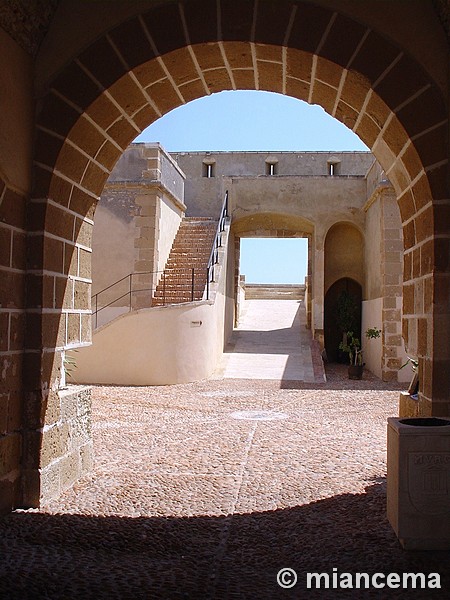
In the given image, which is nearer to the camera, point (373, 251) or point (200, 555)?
point (200, 555)

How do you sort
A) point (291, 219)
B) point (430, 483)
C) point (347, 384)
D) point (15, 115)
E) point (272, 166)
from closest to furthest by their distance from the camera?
point (430, 483) < point (15, 115) < point (347, 384) < point (291, 219) < point (272, 166)

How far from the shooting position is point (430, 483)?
2848mm

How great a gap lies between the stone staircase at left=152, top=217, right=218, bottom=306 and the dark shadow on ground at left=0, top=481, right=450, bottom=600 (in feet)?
26.4

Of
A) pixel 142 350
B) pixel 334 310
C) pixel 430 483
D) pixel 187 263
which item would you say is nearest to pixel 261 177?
pixel 187 263

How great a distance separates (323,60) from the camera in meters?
3.49

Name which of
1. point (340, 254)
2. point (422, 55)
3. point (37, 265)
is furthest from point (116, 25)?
point (340, 254)

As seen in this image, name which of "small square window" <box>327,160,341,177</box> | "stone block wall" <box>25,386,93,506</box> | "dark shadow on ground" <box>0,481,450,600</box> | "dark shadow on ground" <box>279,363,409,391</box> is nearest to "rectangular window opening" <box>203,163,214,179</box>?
"small square window" <box>327,160,341,177</box>

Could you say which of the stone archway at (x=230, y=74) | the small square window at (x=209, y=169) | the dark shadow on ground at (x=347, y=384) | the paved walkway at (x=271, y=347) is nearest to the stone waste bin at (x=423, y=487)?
the stone archway at (x=230, y=74)

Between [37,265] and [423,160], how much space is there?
2.42 m

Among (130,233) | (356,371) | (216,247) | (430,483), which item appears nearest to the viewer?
(430,483)

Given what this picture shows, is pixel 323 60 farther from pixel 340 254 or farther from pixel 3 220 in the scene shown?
pixel 340 254

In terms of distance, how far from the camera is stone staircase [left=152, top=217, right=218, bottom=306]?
12344mm

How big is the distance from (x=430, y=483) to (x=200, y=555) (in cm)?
120

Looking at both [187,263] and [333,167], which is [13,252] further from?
[333,167]
